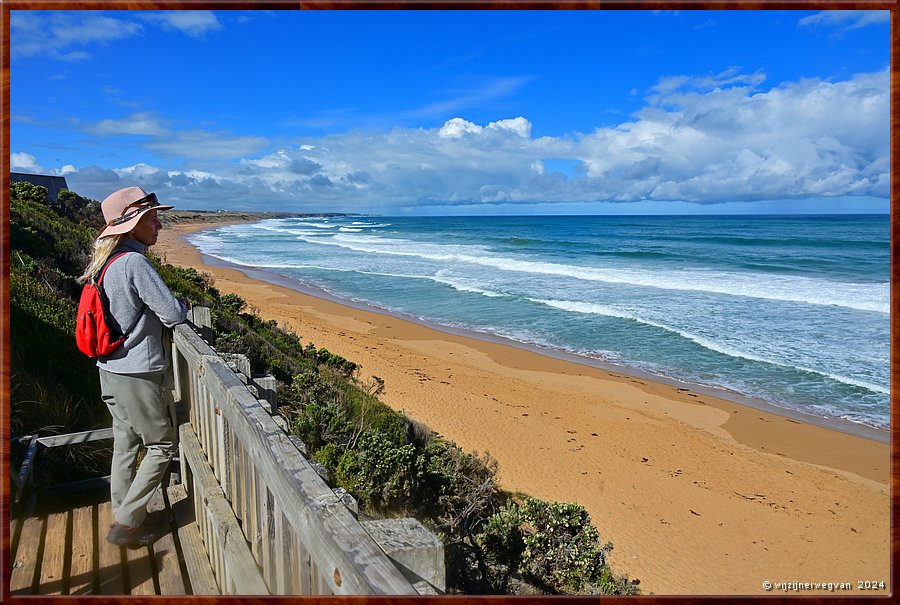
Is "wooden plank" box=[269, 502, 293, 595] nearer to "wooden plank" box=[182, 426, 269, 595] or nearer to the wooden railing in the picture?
the wooden railing

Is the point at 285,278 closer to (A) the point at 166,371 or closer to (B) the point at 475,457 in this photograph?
(B) the point at 475,457

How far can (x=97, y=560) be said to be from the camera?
287 centimetres

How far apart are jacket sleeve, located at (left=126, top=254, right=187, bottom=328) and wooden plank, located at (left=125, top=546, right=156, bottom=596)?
124 cm

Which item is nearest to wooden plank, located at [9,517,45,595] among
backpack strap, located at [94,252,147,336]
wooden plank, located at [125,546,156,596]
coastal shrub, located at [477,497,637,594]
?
wooden plank, located at [125,546,156,596]

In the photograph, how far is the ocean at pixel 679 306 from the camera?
39.2ft

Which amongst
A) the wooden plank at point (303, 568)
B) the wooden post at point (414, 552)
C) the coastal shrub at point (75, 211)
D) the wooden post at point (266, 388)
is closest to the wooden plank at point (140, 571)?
the wooden post at point (266, 388)

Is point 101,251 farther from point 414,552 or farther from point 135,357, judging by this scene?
point 414,552

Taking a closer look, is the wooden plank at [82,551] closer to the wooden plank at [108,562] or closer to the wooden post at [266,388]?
the wooden plank at [108,562]

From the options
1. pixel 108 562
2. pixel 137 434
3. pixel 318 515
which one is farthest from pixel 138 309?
pixel 318 515

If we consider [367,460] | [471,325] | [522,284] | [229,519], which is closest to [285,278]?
[522,284]

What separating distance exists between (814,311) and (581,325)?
8368 mm

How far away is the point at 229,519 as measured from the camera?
7.88 ft

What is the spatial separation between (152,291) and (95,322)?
280 mm

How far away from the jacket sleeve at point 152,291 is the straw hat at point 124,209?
0.18 metres
